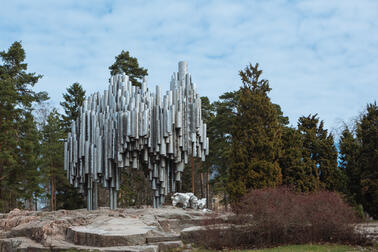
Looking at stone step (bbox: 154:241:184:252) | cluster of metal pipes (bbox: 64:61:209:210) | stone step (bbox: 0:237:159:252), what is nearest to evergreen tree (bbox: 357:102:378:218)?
cluster of metal pipes (bbox: 64:61:209:210)

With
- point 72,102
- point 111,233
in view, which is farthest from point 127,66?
point 111,233

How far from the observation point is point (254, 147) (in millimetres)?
19516

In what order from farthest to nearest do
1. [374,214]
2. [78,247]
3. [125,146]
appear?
[374,214] → [125,146] → [78,247]

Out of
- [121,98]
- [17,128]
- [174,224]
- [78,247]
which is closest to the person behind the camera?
[78,247]

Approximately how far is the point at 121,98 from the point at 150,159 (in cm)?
310

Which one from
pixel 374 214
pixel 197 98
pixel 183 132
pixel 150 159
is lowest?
pixel 374 214

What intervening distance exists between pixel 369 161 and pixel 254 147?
19.1 ft

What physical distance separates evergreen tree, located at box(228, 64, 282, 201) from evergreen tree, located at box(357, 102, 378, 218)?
4375mm

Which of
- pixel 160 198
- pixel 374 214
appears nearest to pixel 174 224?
pixel 160 198

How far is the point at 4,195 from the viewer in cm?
2667

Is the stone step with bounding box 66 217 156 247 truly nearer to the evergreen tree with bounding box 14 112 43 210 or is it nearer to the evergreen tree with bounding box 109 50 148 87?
the evergreen tree with bounding box 14 112 43 210

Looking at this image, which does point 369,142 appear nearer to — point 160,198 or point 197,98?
point 197,98

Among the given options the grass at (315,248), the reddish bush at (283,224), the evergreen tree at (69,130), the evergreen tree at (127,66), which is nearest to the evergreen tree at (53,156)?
the evergreen tree at (69,130)

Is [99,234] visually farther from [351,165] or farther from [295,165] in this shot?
[351,165]
